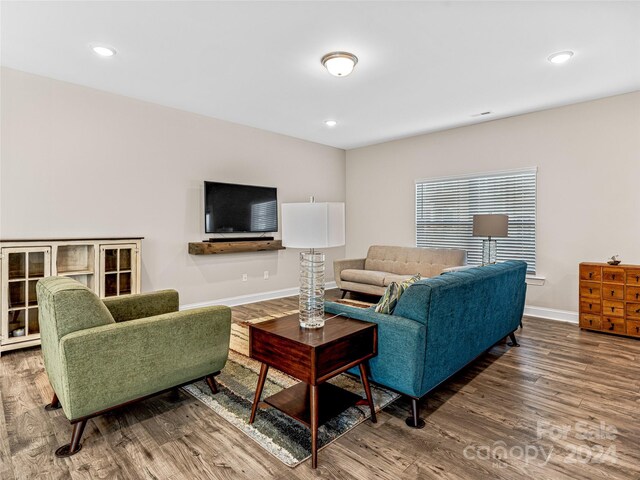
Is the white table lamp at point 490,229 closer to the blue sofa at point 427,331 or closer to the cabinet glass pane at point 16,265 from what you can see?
the blue sofa at point 427,331

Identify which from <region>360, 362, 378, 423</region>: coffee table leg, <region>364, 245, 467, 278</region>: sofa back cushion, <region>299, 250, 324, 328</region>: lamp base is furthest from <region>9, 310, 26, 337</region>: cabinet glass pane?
<region>364, 245, 467, 278</region>: sofa back cushion

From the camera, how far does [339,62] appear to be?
3.09 meters

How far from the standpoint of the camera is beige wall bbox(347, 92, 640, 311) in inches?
158

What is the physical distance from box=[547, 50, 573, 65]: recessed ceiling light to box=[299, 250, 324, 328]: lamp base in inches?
112

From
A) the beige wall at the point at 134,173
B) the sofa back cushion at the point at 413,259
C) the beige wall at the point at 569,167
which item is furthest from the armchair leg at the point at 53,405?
the beige wall at the point at 569,167

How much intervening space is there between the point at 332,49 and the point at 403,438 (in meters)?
2.94

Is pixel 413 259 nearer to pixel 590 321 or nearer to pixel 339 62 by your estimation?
pixel 590 321

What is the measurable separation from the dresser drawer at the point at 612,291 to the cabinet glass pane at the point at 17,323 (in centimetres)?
598

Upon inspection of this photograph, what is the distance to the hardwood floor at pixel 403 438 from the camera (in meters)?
1.72

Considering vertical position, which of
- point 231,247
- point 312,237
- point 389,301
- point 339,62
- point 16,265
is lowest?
point 389,301

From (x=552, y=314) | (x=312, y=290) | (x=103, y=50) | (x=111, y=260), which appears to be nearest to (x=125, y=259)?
(x=111, y=260)

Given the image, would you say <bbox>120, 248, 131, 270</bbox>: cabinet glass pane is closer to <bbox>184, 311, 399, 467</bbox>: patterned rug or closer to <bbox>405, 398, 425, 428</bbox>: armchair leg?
<bbox>184, 311, 399, 467</bbox>: patterned rug

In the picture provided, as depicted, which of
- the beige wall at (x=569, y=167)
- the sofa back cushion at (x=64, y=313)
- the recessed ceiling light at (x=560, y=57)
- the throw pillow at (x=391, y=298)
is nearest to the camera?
the sofa back cushion at (x=64, y=313)

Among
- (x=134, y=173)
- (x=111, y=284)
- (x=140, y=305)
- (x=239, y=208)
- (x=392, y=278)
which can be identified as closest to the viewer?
(x=140, y=305)
